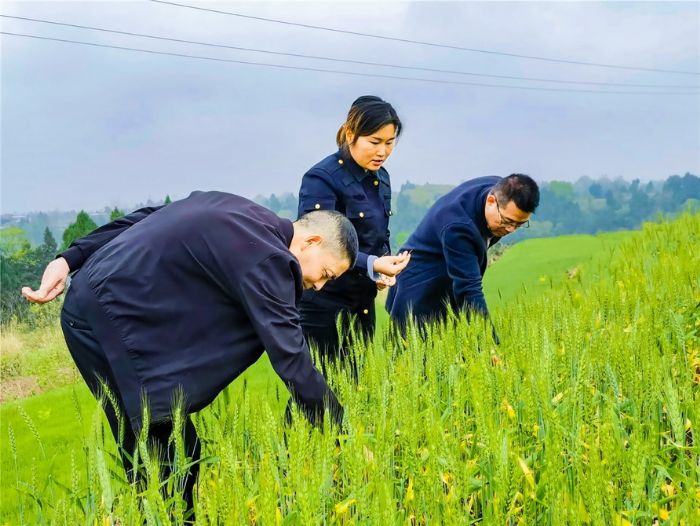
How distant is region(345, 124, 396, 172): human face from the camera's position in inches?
123

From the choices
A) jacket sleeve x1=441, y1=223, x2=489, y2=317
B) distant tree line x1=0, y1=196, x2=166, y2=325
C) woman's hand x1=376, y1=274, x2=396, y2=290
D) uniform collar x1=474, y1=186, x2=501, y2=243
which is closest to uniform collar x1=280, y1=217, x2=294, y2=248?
woman's hand x1=376, y1=274, x2=396, y2=290

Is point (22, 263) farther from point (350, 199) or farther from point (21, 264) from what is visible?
point (350, 199)

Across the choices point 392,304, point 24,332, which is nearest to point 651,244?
point 392,304

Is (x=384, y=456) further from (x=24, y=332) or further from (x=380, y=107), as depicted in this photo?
(x=24, y=332)

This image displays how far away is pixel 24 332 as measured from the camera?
12969 millimetres

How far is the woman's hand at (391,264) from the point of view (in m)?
3.03

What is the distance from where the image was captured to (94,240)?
8.27ft

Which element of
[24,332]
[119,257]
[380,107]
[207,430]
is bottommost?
[24,332]

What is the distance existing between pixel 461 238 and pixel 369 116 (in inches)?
28.4

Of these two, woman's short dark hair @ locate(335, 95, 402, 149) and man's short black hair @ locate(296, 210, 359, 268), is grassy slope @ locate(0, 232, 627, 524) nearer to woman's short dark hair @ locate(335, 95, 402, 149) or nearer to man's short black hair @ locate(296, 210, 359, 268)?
man's short black hair @ locate(296, 210, 359, 268)

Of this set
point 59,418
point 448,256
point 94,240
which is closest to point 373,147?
point 448,256

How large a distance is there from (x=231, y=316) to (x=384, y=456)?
68 centimetres

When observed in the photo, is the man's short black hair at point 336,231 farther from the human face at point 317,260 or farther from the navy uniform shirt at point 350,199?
the navy uniform shirt at point 350,199

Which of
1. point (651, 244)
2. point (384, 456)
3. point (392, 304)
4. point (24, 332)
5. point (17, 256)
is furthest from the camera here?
point (17, 256)
